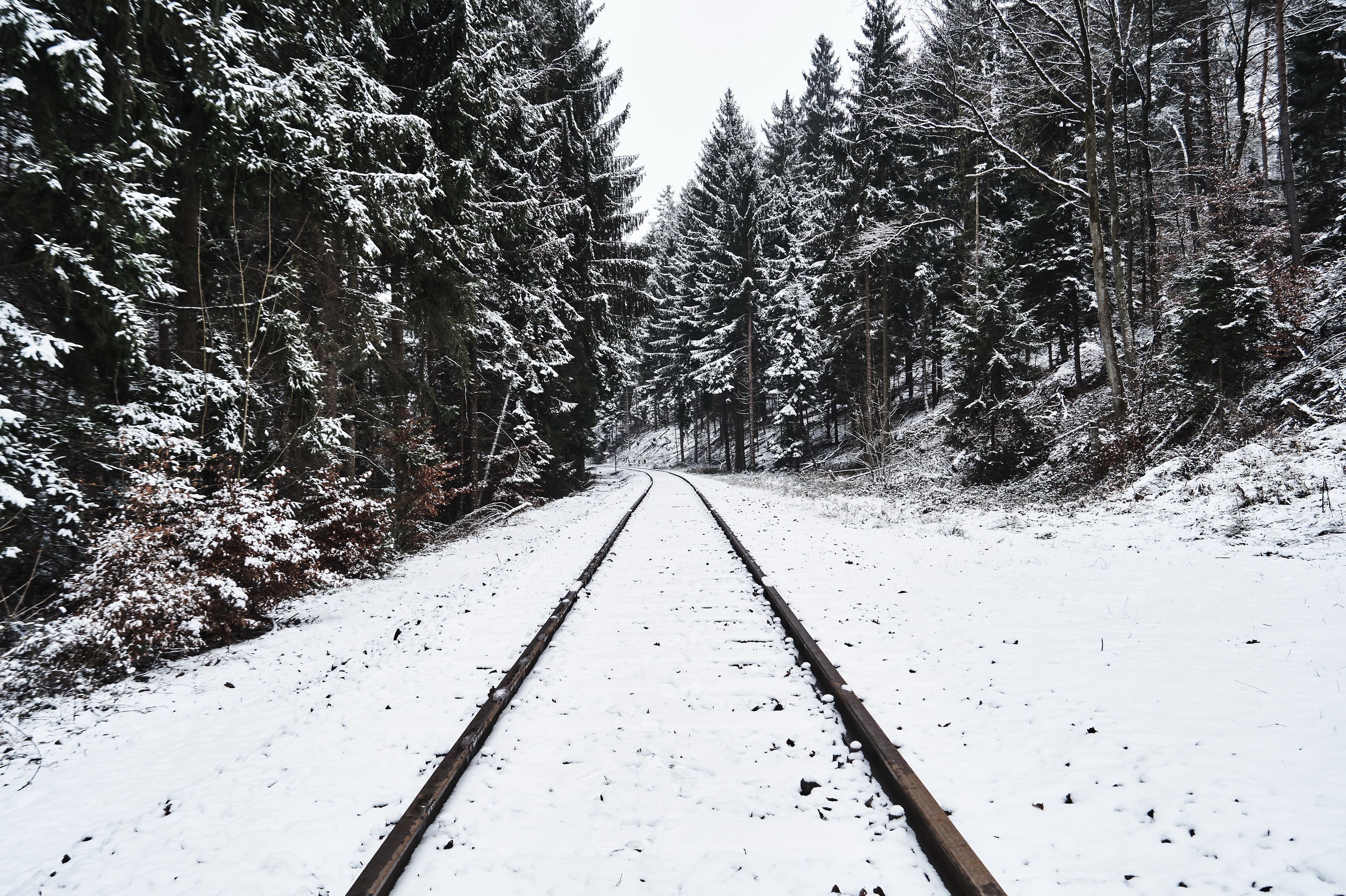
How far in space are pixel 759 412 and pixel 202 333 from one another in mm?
32247

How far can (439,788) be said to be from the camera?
2611 mm

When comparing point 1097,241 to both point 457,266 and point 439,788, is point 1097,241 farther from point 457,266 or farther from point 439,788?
point 439,788

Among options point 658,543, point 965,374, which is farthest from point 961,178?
point 658,543

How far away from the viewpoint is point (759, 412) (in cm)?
3662

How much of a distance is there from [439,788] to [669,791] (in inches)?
43.4

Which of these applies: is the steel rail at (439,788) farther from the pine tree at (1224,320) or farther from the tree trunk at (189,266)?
the pine tree at (1224,320)

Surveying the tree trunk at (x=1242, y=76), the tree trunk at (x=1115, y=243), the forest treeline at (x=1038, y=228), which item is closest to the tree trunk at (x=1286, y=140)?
the forest treeline at (x=1038, y=228)

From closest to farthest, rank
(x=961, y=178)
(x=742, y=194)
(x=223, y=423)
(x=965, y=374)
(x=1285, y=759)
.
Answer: (x=1285, y=759) < (x=223, y=423) < (x=965, y=374) < (x=961, y=178) < (x=742, y=194)

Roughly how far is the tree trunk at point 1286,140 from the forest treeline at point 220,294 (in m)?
19.4

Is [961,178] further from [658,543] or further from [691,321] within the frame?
[691,321]

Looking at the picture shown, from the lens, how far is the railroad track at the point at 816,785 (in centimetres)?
205

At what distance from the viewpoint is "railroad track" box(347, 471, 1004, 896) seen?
2053mm

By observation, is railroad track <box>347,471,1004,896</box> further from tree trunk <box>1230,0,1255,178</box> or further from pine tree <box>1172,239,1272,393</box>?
tree trunk <box>1230,0,1255,178</box>

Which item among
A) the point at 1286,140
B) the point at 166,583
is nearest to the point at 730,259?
the point at 1286,140
